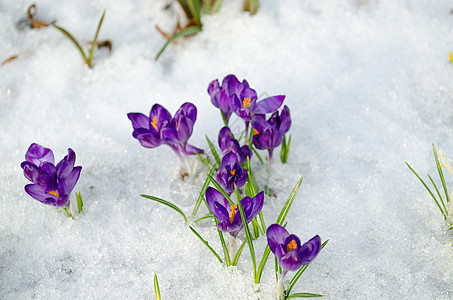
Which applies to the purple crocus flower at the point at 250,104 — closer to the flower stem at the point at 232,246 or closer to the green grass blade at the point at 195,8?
the flower stem at the point at 232,246

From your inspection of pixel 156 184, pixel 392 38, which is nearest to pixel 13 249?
pixel 156 184

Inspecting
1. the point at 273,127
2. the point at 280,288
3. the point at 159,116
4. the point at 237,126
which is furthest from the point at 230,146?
the point at 280,288

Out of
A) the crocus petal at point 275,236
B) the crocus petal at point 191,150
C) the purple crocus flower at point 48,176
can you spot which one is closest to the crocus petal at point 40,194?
the purple crocus flower at point 48,176

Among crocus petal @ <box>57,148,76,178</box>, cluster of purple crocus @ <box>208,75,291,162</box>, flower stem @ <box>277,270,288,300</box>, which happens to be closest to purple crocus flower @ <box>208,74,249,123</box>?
cluster of purple crocus @ <box>208,75,291,162</box>

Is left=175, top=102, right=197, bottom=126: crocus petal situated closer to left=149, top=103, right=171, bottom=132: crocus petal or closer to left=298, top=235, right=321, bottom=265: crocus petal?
left=149, top=103, right=171, bottom=132: crocus petal

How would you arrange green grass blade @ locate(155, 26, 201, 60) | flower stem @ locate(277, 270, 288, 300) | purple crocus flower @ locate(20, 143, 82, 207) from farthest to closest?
1. green grass blade @ locate(155, 26, 201, 60)
2. purple crocus flower @ locate(20, 143, 82, 207)
3. flower stem @ locate(277, 270, 288, 300)

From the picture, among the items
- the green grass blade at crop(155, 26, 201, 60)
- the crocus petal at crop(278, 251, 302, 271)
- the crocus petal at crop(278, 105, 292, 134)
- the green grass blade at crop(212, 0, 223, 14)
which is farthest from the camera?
the green grass blade at crop(212, 0, 223, 14)

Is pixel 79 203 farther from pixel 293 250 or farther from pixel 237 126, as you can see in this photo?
pixel 293 250
